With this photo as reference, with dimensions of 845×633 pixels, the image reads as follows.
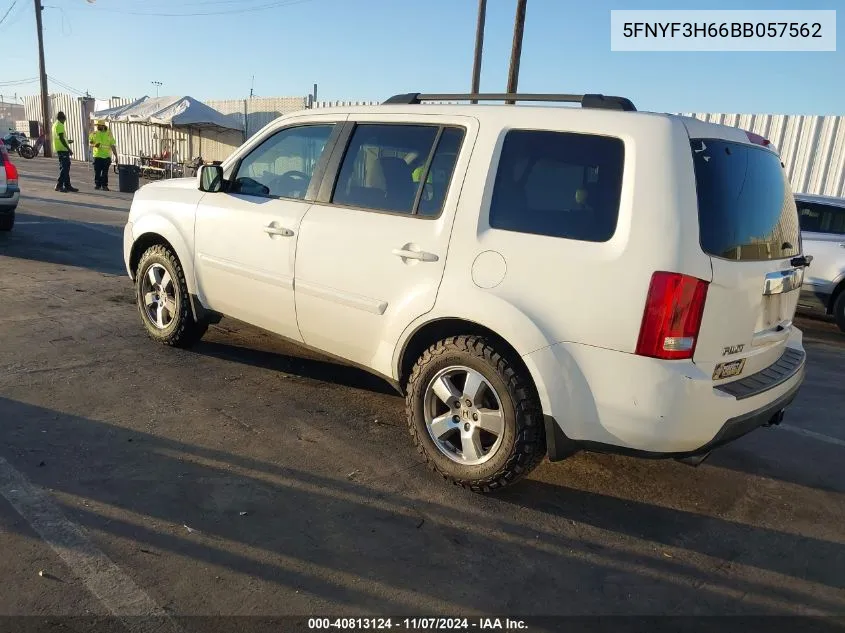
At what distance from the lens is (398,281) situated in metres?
3.51

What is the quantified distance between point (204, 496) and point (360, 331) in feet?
4.03

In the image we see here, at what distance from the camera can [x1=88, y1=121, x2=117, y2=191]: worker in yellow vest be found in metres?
17.2

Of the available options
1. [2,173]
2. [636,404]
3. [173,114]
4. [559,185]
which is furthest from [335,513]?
[173,114]

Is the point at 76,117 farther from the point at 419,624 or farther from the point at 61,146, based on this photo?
the point at 419,624

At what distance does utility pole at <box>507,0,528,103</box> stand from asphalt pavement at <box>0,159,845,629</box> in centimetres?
1209

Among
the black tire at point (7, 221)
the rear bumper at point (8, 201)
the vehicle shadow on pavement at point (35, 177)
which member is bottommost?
the vehicle shadow on pavement at point (35, 177)

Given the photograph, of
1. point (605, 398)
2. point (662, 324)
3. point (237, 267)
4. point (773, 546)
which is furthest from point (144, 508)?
point (773, 546)

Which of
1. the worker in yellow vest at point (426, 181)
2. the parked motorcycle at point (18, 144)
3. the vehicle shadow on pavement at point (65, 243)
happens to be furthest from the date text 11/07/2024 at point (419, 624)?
the parked motorcycle at point (18, 144)

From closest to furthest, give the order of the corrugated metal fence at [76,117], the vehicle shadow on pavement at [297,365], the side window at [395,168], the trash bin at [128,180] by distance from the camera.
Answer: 1. the side window at [395,168]
2. the vehicle shadow on pavement at [297,365]
3. the trash bin at [128,180]
4. the corrugated metal fence at [76,117]

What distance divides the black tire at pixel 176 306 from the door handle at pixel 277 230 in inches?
45.1

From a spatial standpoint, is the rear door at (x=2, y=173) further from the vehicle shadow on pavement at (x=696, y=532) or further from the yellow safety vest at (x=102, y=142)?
the vehicle shadow on pavement at (x=696, y=532)

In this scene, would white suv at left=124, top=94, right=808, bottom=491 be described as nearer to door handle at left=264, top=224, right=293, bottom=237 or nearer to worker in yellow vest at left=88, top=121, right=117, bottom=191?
door handle at left=264, top=224, right=293, bottom=237

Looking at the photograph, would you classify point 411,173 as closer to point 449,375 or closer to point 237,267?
point 449,375

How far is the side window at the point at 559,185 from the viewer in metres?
2.90
